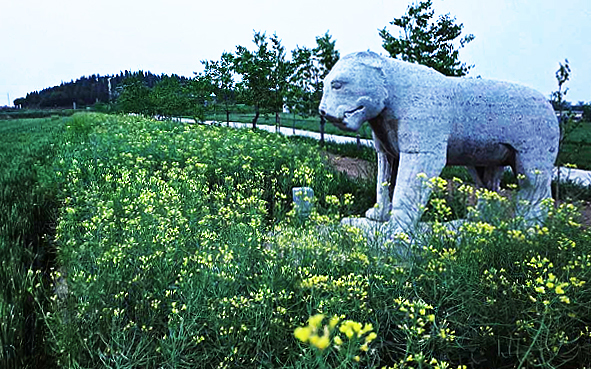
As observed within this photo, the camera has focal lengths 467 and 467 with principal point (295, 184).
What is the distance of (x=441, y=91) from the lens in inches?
152

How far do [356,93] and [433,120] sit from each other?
2.21 ft

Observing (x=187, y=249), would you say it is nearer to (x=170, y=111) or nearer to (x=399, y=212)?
(x=399, y=212)

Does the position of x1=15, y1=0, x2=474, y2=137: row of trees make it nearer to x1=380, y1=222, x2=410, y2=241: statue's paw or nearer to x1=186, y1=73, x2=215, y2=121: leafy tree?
x1=186, y1=73, x2=215, y2=121: leafy tree

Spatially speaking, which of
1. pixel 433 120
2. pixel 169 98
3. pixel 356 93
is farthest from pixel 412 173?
pixel 169 98

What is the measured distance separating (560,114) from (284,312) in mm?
4927

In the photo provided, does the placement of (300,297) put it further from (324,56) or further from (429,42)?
(324,56)

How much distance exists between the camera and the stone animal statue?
3740 millimetres

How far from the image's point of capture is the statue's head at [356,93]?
145 inches

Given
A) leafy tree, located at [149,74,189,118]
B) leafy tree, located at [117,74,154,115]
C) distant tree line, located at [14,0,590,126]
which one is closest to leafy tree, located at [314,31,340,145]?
distant tree line, located at [14,0,590,126]

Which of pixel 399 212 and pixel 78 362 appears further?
pixel 399 212

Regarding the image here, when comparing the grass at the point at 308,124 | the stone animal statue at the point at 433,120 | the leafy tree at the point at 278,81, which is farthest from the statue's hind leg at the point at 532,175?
the leafy tree at the point at 278,81

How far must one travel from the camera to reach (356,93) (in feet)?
12.1

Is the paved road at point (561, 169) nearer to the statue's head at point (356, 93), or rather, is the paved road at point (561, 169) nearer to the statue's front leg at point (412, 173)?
the statue's front leg at point (412, 173)

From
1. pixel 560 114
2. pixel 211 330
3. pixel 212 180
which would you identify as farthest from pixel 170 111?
pixel 211 330
